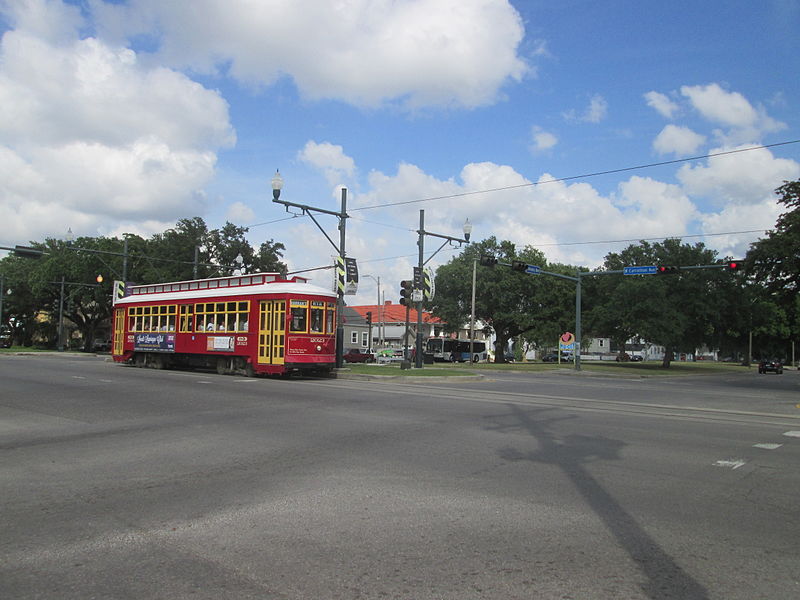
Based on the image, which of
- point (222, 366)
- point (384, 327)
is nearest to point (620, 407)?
point (222, 366)

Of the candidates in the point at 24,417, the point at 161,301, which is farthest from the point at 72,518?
the point at 161,301

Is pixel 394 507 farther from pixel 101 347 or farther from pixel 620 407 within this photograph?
pixel 101 347

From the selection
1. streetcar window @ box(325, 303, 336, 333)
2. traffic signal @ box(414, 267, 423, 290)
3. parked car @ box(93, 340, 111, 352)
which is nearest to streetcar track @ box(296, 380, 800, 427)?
streetcar window @ box(325, 303, 336, 333)

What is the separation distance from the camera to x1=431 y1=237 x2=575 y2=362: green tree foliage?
59.2 m

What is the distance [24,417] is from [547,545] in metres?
11.0

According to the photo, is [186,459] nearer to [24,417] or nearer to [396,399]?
[24,417]

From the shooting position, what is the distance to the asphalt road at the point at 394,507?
165 inches

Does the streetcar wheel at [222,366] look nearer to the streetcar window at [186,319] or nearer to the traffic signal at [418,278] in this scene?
the streetcar window at [186,319]

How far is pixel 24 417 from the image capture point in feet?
39.2

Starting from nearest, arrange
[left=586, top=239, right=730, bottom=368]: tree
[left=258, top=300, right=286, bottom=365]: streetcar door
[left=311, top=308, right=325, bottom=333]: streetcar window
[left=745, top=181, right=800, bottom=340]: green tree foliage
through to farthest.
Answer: [left=258, top=300, right=286, bottom=365]: streetcar door < [left=311, top=308, right=325, bottom=333]: streetcar window < [left=745, top=181, right=800, bottom=340]: green tree foliage < [left=586, top=239, right=730, bottom=368]: tree

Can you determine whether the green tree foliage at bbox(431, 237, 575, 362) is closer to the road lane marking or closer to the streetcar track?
the streetcar track

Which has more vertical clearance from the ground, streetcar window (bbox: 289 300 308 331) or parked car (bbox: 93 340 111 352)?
streetcar window (bbox: 289 300 308 331)

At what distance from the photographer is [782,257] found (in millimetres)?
29922

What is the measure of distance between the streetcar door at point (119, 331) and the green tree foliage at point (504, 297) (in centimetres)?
3482
